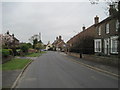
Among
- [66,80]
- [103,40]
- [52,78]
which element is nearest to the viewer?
[66,80]

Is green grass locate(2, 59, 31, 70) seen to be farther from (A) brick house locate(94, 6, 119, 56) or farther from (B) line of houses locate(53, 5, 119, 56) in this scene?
(A) brick house locate(94, 6, 119, 56)

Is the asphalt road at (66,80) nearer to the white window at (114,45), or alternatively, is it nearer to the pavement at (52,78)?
the pavement at (52,78)

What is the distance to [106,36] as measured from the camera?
26.9 m

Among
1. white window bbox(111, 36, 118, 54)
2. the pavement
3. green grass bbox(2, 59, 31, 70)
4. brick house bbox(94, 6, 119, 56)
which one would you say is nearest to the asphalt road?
the pavement

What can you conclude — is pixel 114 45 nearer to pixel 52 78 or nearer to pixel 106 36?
pixel 106 36

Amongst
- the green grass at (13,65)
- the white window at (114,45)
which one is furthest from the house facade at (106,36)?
the green grass at (13,65)

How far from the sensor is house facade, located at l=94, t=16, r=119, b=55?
23.6 metres

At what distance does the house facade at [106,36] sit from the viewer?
2362cm

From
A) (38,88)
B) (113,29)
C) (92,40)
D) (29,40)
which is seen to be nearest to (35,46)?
(29,40)

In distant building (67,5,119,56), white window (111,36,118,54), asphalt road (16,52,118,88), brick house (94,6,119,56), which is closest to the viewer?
asphalt road (16,52,118,88)

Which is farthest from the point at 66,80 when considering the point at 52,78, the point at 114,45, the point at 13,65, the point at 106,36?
the point at 106,36

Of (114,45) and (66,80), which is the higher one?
(114,45)

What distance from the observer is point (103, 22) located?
2817cm

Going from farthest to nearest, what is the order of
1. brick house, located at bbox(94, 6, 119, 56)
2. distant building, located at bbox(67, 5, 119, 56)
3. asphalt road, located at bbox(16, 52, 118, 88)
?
distant building, located at bbox(67, 5, 119, 56) < brick house, located at bbox(94, 6, 119, 56) < asphalt road, located at bbox(16, 52, 118, 88)
